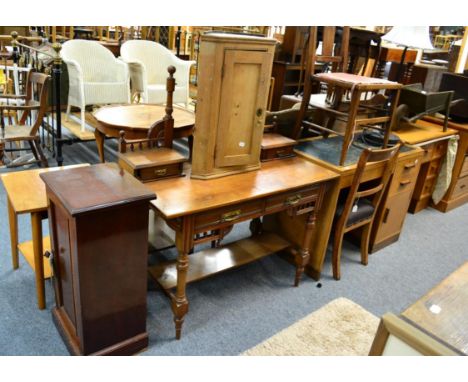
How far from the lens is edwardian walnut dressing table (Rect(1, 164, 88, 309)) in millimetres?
1807

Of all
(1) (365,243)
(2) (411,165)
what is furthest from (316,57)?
(1) (365,243)

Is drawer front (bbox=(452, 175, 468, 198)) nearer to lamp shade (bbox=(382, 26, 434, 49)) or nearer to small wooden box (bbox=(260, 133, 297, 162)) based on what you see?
lamp shade (bbox=(382, 26, 434, 49))

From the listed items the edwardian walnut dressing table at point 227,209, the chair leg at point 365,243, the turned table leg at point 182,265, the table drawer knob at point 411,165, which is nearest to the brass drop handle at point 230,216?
the edwardian walnut dressing table at point 227,209

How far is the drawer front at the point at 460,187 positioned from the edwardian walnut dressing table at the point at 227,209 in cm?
210

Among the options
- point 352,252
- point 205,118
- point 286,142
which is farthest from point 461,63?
point 205,118

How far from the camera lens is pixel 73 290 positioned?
1.62 m

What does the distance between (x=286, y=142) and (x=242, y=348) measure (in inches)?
44.3

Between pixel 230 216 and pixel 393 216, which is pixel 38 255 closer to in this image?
pixel 230 216

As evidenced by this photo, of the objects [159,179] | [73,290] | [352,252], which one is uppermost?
[159,179]

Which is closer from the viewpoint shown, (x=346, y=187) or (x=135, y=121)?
(x=346, y=187)

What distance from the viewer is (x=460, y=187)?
150 inches

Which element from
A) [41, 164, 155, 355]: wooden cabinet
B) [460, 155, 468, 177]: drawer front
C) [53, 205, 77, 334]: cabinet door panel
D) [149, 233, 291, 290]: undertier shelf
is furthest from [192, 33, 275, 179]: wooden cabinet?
[460, 155, 468, 177]: drawer front

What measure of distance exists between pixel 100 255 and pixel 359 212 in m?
1.61

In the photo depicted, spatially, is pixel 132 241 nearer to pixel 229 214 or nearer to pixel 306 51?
pixel 229 214
